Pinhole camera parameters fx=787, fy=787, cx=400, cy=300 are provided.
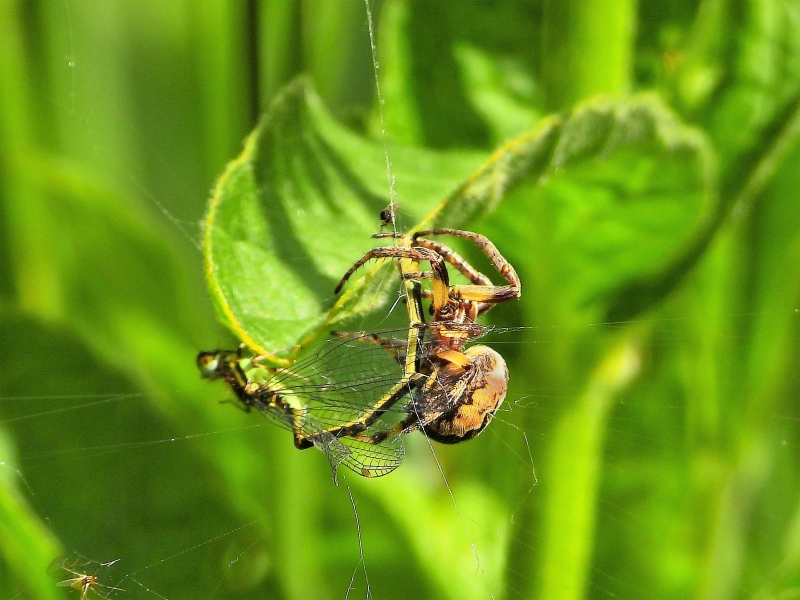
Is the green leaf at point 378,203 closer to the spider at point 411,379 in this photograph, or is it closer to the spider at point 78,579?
the spider at point 411,379

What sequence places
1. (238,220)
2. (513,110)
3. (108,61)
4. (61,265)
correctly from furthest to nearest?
(108,61) → (61,265) → (513,110) → (238,220)

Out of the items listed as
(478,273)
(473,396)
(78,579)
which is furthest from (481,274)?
(78,579)

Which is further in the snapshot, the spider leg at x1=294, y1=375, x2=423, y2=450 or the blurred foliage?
the spider leg at x1=294, y1=375, x2=423, y2=450

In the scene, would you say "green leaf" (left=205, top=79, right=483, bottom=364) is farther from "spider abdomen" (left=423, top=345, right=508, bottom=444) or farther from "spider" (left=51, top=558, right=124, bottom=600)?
"spider" (left=51, top=558, right=124, bottom=600)

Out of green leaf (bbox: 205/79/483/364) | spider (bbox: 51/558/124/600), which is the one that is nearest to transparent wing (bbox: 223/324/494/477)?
green leaf (bbox: 205/79/483/364)

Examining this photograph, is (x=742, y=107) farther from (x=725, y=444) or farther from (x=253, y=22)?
(x=253, y=22)

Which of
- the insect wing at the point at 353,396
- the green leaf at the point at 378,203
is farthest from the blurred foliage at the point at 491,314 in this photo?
the insect wing at the point at 353,396

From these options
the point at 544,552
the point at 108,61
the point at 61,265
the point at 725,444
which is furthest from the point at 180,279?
the point at 108,61
